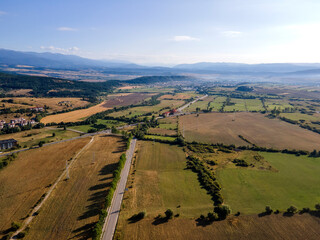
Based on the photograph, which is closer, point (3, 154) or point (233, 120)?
point (3, 154)

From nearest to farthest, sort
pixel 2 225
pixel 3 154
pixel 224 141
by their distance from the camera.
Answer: pixel 2 225 < pixel 3 154 < pixel 224 141

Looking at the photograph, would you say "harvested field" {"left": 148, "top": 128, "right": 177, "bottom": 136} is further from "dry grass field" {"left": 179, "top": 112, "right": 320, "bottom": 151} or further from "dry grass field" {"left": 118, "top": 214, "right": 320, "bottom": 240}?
"dry grass field" {"left": 118, "top": 214, "right": 320, "bottom": 240}

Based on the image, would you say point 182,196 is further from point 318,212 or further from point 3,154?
point 3,154

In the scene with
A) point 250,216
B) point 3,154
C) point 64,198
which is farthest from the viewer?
point 3,154

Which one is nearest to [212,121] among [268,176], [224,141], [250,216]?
[224,141]

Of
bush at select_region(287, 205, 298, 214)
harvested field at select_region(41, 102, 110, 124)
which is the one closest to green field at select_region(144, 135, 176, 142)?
bush at select_region(287, 205, 298, 214)

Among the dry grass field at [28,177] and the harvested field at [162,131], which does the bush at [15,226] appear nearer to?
the dry grass field at [28,177]

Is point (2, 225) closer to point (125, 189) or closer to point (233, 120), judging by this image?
point (125, 189)

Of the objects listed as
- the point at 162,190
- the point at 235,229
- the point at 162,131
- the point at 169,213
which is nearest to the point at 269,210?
the point at 235,229
